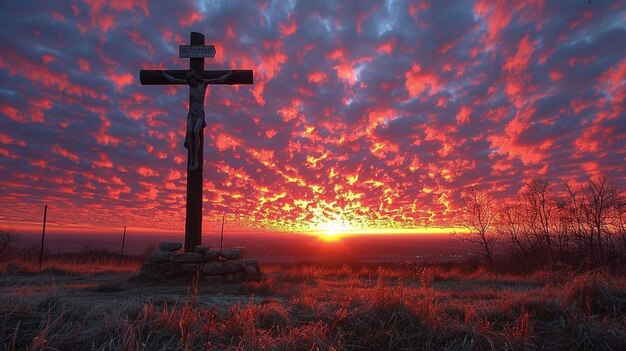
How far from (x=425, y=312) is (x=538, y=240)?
42.0 ft

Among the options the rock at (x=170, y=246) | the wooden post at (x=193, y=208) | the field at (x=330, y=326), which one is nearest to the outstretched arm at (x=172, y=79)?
the wooden post at (x=193, y=208)

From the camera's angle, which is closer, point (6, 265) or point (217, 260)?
point (217, 260)

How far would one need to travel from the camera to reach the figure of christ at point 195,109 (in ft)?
32.5

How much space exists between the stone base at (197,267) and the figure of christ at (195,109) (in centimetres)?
232

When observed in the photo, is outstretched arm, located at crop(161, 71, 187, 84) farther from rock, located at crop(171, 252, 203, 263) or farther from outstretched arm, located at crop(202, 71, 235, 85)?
rock, located at crop(171, 252, 203, 263)

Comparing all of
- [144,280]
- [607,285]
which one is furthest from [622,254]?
[144,280]

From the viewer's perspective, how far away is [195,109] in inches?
397

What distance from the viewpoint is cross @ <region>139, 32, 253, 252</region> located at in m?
9.86

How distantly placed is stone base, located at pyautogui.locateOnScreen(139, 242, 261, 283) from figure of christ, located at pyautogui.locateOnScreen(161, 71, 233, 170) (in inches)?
91.2

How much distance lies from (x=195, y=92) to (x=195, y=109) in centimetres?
50

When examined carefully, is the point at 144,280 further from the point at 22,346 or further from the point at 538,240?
the point at 538,240

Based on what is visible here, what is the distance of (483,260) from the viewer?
1703 centimetres

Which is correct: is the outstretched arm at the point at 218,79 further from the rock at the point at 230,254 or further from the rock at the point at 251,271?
the rock at the point at 251,271

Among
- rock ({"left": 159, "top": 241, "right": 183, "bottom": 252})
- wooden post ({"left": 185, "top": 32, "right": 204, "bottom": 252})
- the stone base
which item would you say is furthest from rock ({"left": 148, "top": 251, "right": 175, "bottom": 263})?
wooden post ({"left": 185, "top": 32, "right": 204, "bottom": 252})
